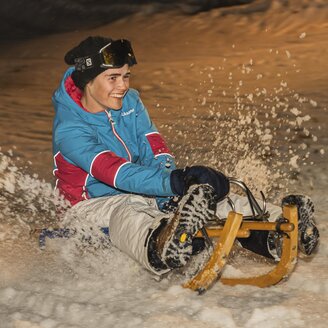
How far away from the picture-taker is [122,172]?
13.5 feet

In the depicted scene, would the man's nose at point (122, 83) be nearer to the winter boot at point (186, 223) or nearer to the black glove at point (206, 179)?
the black glove at point (206, 179)

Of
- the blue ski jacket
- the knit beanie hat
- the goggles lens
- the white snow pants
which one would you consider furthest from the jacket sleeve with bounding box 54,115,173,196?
the goggles lens

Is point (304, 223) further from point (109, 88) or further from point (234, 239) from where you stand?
point (109, 88)

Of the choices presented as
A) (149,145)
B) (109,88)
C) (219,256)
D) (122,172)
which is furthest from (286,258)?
(109,88)

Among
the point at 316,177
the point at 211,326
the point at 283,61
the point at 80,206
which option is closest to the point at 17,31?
the point at 283,61

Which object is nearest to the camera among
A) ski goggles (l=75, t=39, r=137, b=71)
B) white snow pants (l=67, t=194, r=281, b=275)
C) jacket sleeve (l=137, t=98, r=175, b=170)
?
white snow pants (l=67, t=194, r=281, b=275)

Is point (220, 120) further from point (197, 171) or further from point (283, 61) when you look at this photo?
point (197, 171)

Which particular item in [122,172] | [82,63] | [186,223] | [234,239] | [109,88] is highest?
[82,63]

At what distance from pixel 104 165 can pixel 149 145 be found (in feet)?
2.00

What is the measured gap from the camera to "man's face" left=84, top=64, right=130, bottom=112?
442 cm

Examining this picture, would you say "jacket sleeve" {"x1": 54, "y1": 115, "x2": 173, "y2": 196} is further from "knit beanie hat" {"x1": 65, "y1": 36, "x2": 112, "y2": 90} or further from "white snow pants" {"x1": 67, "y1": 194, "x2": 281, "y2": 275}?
"knit beanie hat" {"x1": 65, "y1": 36, "x2": 112, "y2": 90}

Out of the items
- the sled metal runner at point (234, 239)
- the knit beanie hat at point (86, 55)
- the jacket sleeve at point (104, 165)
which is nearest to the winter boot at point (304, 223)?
the sled metal runner at point (234, 239)

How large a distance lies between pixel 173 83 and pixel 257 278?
5611mm

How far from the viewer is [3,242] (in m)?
4.98
